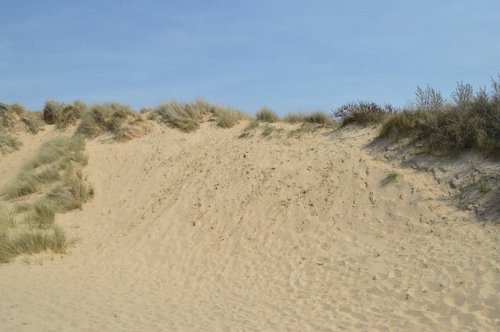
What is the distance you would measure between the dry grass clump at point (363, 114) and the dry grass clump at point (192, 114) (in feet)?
14.1

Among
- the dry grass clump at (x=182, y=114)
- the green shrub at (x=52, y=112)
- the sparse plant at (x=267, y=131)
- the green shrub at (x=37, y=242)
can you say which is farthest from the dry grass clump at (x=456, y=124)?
the green shrub at (x=52, y=112)

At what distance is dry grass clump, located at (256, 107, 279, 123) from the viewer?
17344 millimetres

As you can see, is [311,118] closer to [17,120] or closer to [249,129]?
[249,129]

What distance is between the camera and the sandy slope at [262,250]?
758cm

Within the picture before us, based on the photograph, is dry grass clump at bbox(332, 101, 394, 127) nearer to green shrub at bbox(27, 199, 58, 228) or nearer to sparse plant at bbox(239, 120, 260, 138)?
sparse plant at bbox(239, 120, 260, 138)

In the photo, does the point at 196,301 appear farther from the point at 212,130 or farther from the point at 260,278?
the point at 212,130

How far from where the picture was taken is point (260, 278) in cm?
974

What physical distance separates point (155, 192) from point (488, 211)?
29.5ft

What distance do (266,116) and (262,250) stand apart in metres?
7.51

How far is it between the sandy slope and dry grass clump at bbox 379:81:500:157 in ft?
3.20

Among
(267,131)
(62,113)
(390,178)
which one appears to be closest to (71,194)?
(267,131)

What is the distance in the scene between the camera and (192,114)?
18.3 m

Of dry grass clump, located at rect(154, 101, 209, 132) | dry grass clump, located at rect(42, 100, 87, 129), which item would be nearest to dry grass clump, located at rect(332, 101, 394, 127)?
dry grass clump, located at rect(154, 101, 209, 132)

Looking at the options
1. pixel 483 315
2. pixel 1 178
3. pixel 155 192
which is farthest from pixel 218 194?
pixel 1 178
